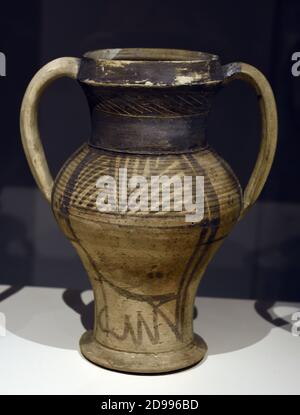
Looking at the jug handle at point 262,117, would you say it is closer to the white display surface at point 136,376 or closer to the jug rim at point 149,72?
the jug rim at point 149,72

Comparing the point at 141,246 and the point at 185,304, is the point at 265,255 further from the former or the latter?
the point at 141,246

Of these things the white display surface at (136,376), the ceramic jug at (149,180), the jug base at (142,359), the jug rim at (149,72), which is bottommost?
the white display surface at (136,376)

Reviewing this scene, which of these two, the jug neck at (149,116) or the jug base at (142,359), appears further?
the jug base at (142,359)

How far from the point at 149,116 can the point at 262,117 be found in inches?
8.0

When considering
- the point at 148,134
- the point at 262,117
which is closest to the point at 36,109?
the point at 148,134

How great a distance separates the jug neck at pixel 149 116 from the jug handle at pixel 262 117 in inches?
2.0

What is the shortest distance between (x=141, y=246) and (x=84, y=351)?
24 centimetres

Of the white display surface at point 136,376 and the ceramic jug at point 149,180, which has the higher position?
the ceramic jug at point 149,180

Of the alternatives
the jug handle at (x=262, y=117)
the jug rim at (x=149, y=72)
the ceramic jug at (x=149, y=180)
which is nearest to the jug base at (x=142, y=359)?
the ceramic jug at (x=149, y=180)

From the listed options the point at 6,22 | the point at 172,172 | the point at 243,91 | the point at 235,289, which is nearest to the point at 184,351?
the point at 172,172

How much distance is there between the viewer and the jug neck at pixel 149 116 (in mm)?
1282

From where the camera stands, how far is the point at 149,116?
50.9 inches

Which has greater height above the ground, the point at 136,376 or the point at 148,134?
the point at 148,134

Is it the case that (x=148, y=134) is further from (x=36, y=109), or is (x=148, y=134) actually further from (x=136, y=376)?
(x=136, y=376)
